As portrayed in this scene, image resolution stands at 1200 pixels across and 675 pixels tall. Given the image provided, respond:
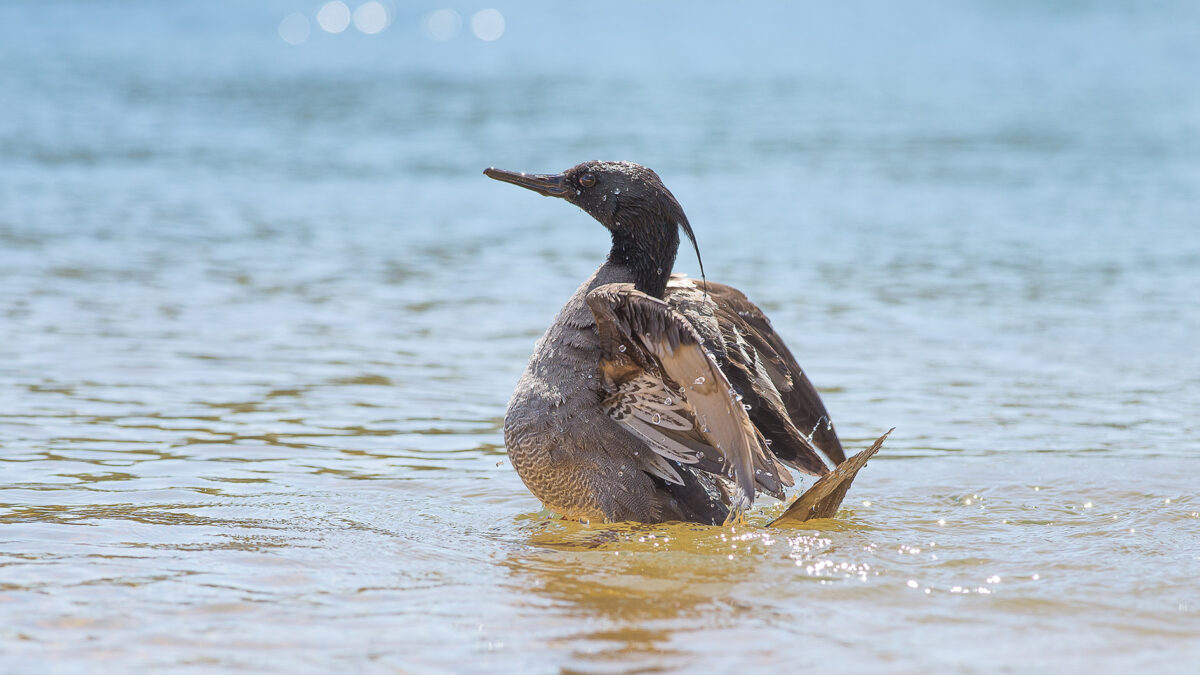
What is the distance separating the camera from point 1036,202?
15547 mm

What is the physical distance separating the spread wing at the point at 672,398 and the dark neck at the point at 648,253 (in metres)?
0.44

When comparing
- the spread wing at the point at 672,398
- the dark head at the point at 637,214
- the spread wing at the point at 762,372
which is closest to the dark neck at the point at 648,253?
the dark head at the point at 637,214

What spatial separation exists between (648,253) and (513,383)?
275 cm

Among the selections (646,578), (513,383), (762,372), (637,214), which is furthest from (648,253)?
(513,383)

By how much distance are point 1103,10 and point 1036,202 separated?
3080 centimetres

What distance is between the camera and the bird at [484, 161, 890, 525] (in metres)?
4.44

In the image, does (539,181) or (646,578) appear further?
(539,181)

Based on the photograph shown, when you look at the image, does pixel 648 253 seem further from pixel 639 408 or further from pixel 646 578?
pixel 646 578

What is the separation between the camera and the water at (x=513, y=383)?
3801 millimetres

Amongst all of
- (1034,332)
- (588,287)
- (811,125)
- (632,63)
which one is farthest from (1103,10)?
(588,287)

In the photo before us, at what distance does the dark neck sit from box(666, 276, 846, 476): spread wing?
14 centimetres

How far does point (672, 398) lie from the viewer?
4.77 m

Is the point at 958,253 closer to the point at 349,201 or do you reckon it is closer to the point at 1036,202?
the point at 1036,202

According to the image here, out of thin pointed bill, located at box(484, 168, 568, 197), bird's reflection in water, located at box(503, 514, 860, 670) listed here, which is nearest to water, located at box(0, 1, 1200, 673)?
bird's reflection in water, located at box(503, 514, 860, 670)
